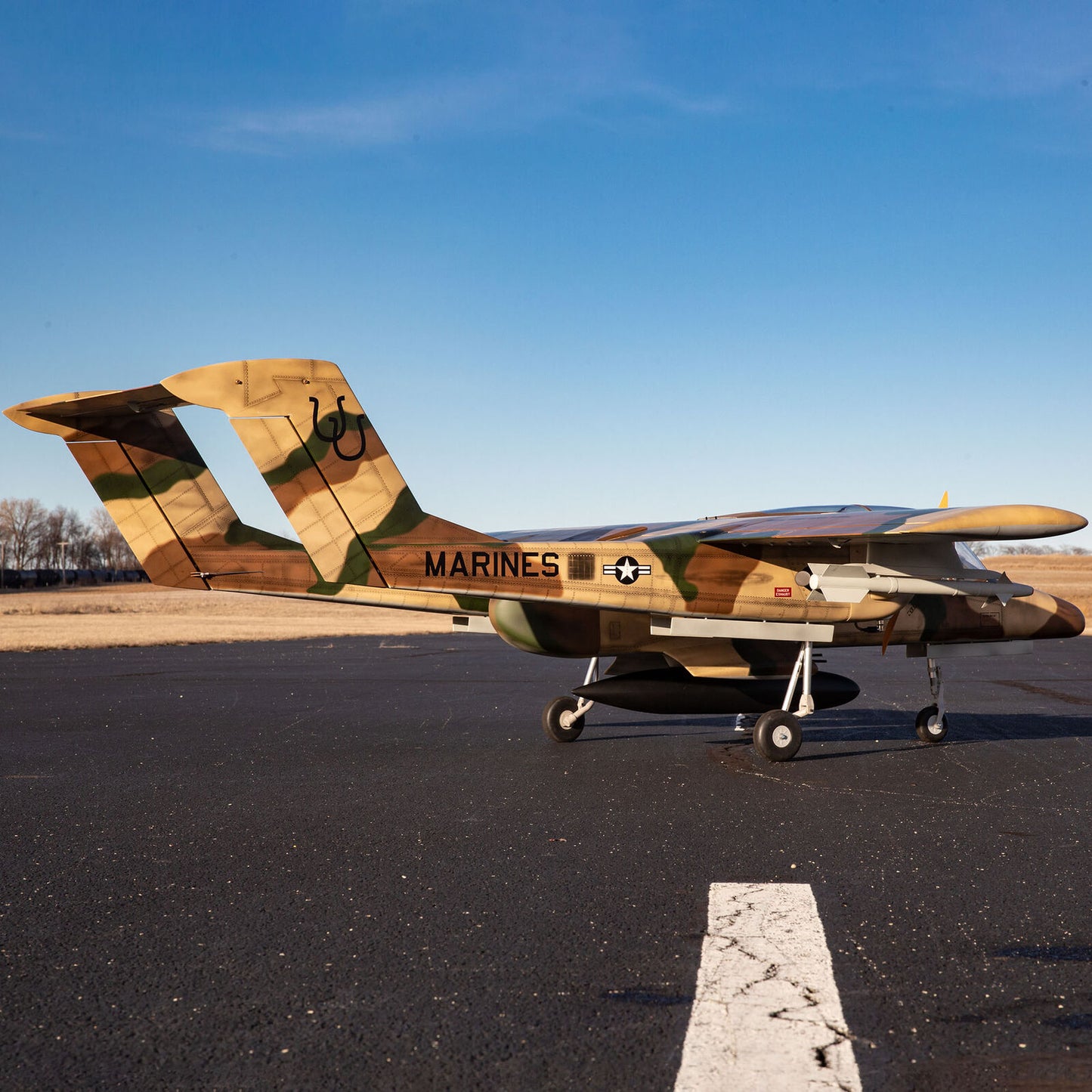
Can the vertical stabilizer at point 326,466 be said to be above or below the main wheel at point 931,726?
above

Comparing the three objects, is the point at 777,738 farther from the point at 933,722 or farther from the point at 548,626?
the point at 548,626

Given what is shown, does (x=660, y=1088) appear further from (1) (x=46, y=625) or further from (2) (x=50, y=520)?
(2) (x=50, y=520)

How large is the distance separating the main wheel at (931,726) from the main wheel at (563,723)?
3.90 meters

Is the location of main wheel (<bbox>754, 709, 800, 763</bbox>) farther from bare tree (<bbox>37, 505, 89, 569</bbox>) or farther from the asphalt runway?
bare tree (<bbox>37, 505, 89, 569</bbox>)

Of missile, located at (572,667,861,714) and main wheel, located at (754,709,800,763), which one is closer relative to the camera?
main wheel, located at (754,709,800,763)

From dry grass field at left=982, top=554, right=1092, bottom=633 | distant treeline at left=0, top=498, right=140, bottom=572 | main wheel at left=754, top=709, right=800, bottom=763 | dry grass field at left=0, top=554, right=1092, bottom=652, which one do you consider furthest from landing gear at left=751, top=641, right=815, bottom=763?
distant treeline at left=0, top=498, right=140, bottom=572

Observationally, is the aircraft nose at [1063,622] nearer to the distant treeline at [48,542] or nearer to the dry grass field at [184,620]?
the dry grass field at [184,620]

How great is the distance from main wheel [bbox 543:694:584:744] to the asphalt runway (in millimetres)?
273

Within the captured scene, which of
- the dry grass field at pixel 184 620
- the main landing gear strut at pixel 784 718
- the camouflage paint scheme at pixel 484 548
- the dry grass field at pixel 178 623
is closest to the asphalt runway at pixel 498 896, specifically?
the main landing gear strut at pixel 784 718

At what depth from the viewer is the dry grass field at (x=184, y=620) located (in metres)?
30.9

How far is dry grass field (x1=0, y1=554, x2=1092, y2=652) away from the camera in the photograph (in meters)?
30.9

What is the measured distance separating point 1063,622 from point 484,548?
7.50m

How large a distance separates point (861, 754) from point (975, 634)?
7.61 ft

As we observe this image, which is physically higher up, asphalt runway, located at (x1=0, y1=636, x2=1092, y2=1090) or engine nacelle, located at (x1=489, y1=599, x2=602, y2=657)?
engine nacelle, located at (x1=489, y1=599, x2=602, y2=657)
